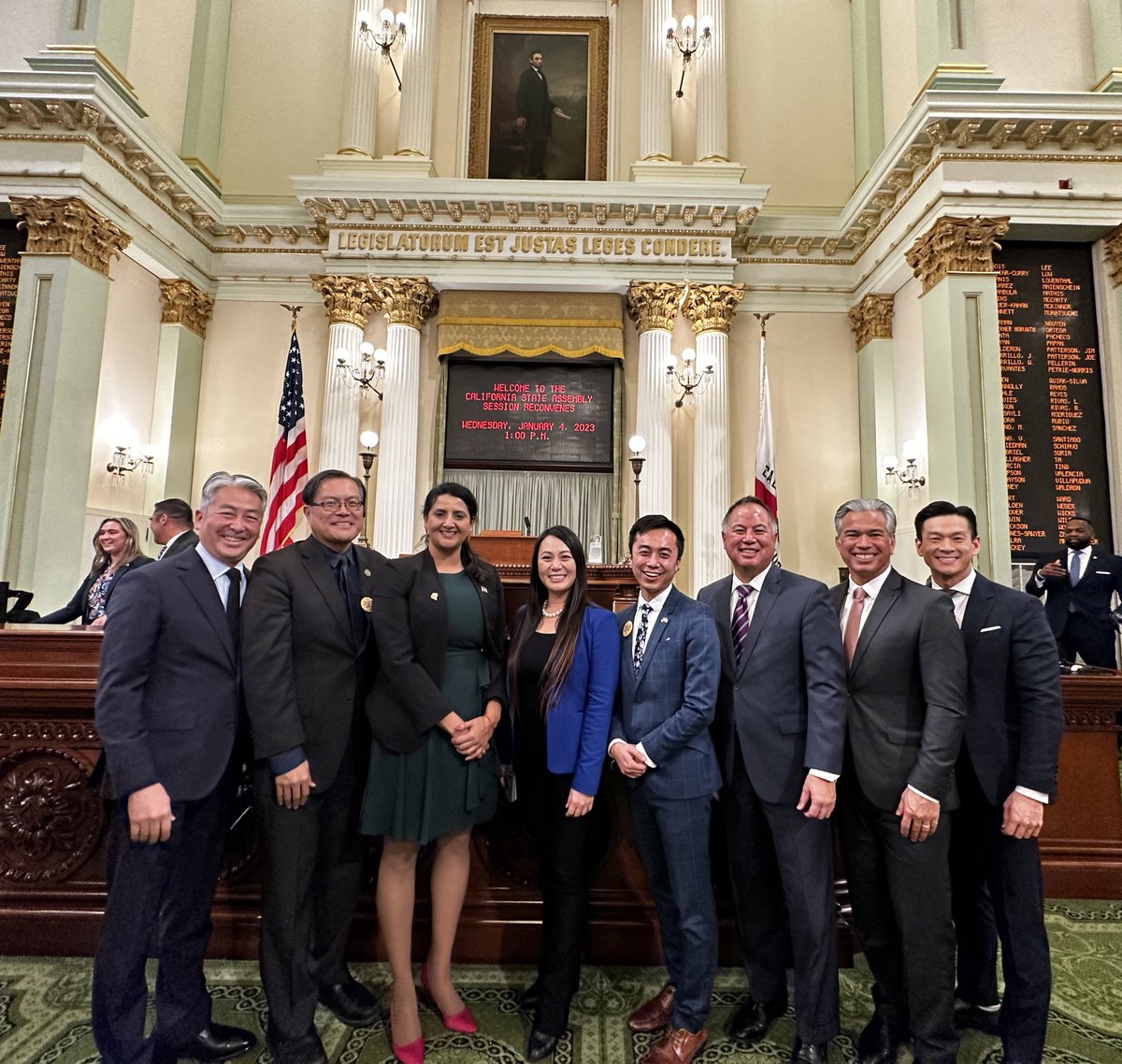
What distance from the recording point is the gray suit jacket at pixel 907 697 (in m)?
2.00

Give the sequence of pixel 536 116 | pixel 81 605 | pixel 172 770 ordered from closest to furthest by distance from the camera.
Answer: pixel 172 770 → pixel 81 605 → pixel 536 116

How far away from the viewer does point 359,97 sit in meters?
8.73

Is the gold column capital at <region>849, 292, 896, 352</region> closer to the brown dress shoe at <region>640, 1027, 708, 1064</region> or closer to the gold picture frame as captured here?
the gold picture frame

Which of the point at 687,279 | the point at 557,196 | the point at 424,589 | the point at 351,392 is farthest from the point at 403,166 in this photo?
the point at 424,589

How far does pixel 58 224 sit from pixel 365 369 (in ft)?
10.5

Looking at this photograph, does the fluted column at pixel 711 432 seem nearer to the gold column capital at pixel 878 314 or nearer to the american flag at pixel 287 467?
the gold column capital at pixel 878 314

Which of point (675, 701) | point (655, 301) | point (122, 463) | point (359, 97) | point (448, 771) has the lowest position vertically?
point (448, 771)

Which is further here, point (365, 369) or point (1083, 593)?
point (365, 369)

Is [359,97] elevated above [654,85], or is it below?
below

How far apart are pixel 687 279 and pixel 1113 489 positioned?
16.6 feet

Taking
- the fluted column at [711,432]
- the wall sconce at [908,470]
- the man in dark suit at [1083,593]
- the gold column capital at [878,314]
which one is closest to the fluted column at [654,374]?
the fluted column at [711,432]

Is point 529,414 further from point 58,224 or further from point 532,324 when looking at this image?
point 58,224

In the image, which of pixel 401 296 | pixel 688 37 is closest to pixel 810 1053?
pixel 401 296

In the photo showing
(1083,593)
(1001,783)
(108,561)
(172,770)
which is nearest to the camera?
(172,770)
